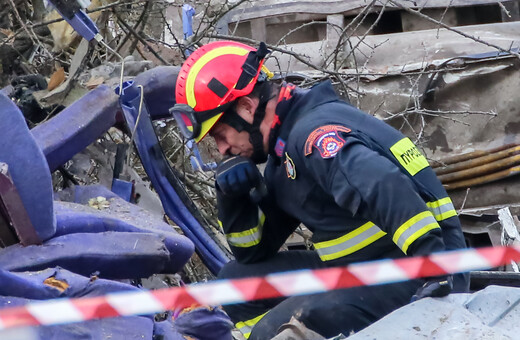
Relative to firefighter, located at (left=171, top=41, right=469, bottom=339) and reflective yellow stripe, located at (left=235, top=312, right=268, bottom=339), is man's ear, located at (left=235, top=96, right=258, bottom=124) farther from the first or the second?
reflective yellow stripe, located at (left=235, top=312, right=268, bottom=339)

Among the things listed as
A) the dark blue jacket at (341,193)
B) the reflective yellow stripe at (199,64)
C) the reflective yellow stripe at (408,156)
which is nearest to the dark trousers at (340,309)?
the dark blue jacket at (341,193)

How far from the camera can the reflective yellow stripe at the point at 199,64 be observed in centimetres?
353

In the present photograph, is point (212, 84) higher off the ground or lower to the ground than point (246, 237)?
higher

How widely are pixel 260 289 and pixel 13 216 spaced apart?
1022 millimetres

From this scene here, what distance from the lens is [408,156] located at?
129 inches

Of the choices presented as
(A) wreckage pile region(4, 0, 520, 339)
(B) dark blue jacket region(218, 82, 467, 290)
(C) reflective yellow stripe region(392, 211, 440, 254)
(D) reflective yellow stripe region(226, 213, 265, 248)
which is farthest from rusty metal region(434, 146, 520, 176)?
(C) reflective yellow stripe region(392, 211, 440, 254)

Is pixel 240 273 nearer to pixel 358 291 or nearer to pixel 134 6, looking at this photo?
pixel 358 291

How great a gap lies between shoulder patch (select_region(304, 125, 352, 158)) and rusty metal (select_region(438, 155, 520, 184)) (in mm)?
4082

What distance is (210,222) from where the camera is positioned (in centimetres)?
489

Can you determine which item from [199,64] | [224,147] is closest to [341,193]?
[224,147]

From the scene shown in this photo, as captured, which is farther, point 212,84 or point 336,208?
point 212,84

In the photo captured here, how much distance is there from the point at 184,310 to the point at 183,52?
2.55 m

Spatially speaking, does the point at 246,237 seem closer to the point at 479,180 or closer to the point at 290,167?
the point at 290,167

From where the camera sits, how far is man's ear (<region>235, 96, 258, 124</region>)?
3527mm
